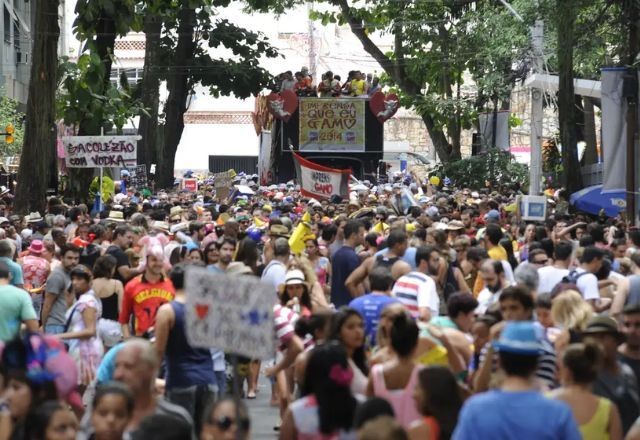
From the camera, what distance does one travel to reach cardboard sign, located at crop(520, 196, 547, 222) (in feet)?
72.4

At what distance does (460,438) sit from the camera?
269 inches

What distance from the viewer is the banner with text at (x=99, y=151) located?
28000mm

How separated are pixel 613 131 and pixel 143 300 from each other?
37.5 feet

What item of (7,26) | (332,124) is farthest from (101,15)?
(7,26)

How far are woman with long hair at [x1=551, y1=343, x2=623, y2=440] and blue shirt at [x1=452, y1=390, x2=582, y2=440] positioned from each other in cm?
79

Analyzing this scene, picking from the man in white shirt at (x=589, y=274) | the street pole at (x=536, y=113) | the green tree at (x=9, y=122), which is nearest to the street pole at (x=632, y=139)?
the street pole at (x=536, y=113)

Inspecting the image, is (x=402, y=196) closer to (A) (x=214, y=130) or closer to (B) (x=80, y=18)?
(B) (x=80, y=18)

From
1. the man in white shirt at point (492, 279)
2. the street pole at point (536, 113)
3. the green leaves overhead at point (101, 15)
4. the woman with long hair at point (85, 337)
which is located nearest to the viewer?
the woman with long hair at point (85, 337)

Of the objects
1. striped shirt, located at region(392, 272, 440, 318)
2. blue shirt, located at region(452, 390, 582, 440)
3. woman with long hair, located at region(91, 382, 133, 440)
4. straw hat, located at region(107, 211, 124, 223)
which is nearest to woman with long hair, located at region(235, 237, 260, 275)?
striped shirt, located at region(392, 272, 440, 318)

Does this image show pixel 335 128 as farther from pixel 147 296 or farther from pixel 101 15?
pixel 147 296

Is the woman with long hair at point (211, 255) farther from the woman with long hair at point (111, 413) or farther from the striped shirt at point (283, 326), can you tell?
the woman with long hair at point (111, 413)

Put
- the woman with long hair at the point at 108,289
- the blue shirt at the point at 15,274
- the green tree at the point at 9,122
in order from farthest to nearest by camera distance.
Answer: the green tree at the point at 9,122 < the blue shirt at the point at 15,274 < the woman with long hair at the point at 108,289

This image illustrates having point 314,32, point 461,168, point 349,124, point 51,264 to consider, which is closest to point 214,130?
point 314,32

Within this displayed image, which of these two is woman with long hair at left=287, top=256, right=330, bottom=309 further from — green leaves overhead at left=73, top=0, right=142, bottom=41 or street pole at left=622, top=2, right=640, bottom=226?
green leaves overhead at left=73, top=0, right=142, bottom=41
